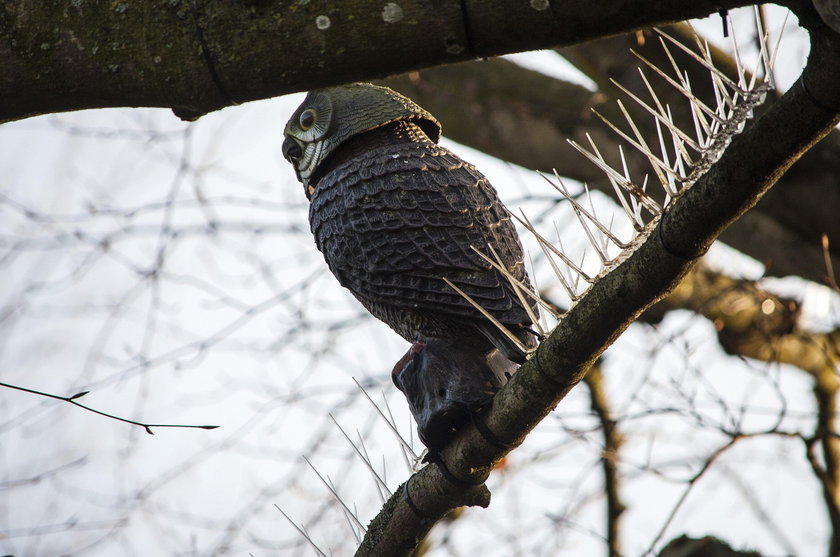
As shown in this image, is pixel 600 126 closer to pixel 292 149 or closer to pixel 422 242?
pixel 292 149

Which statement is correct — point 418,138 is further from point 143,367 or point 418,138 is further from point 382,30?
point 143,367

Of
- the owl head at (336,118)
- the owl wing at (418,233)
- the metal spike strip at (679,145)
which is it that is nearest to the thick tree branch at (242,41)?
the metal spike strip at (679,145)

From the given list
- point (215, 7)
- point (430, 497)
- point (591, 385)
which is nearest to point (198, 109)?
point (215, 7)

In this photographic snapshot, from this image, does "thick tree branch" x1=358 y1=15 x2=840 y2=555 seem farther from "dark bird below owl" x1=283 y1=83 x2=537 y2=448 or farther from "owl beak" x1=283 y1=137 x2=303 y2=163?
"owl beak" x1=283 y1=137 x2=303 y2=163

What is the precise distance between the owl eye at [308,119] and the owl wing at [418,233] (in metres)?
0.21

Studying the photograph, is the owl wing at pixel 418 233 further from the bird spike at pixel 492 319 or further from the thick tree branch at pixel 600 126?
the thick tree branch at pixel 600 126

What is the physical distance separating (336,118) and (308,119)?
0.08 m

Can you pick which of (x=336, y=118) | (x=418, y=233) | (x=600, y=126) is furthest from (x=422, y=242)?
(x=600, y=126)

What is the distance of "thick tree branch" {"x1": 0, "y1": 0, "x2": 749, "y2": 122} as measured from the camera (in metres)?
1.45

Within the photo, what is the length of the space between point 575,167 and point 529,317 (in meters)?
2.81

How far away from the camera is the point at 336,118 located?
233cm

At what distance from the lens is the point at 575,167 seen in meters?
4.63

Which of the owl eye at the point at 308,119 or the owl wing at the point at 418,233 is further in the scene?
the owl eye at the point at 308,119

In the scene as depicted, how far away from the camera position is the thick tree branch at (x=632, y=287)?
135cm
